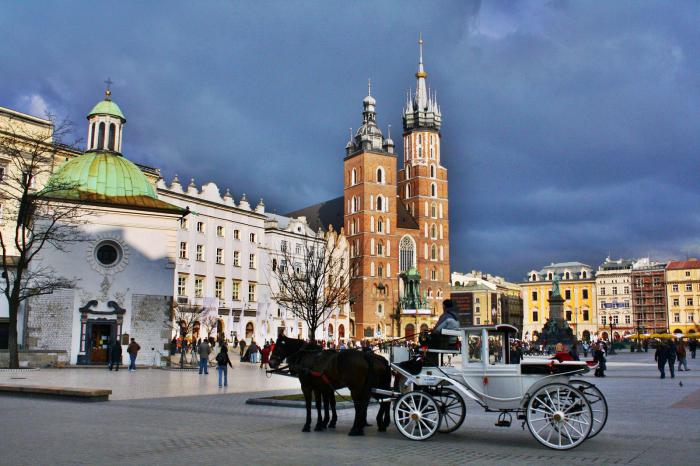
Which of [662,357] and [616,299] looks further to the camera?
[616,299]

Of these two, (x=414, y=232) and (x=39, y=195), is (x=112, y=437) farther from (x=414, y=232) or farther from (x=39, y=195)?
(x=414, y=232)

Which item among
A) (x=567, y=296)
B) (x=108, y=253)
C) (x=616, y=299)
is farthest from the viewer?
(x=567, y=296)

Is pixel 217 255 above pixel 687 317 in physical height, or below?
above

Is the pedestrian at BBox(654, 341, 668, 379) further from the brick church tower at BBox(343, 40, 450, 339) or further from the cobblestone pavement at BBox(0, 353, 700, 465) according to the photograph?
the brick church tower at BBox(343, 40, 450, 339)

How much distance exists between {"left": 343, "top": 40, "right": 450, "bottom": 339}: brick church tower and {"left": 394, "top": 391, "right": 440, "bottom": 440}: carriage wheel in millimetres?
81018

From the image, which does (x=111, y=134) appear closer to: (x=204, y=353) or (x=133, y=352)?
(x=133, y=352)

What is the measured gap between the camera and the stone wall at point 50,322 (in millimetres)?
31000

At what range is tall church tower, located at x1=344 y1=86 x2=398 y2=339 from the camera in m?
93.7

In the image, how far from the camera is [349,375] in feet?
38.7

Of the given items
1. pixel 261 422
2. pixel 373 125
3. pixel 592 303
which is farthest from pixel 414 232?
pixel 261 422

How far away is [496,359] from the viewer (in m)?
11.1

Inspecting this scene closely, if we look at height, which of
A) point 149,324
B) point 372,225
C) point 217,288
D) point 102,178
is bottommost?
point 149,324

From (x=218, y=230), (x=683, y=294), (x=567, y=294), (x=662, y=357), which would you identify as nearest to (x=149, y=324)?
Answer: (x=662, y=357)

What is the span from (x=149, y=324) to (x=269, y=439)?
24170 mm
